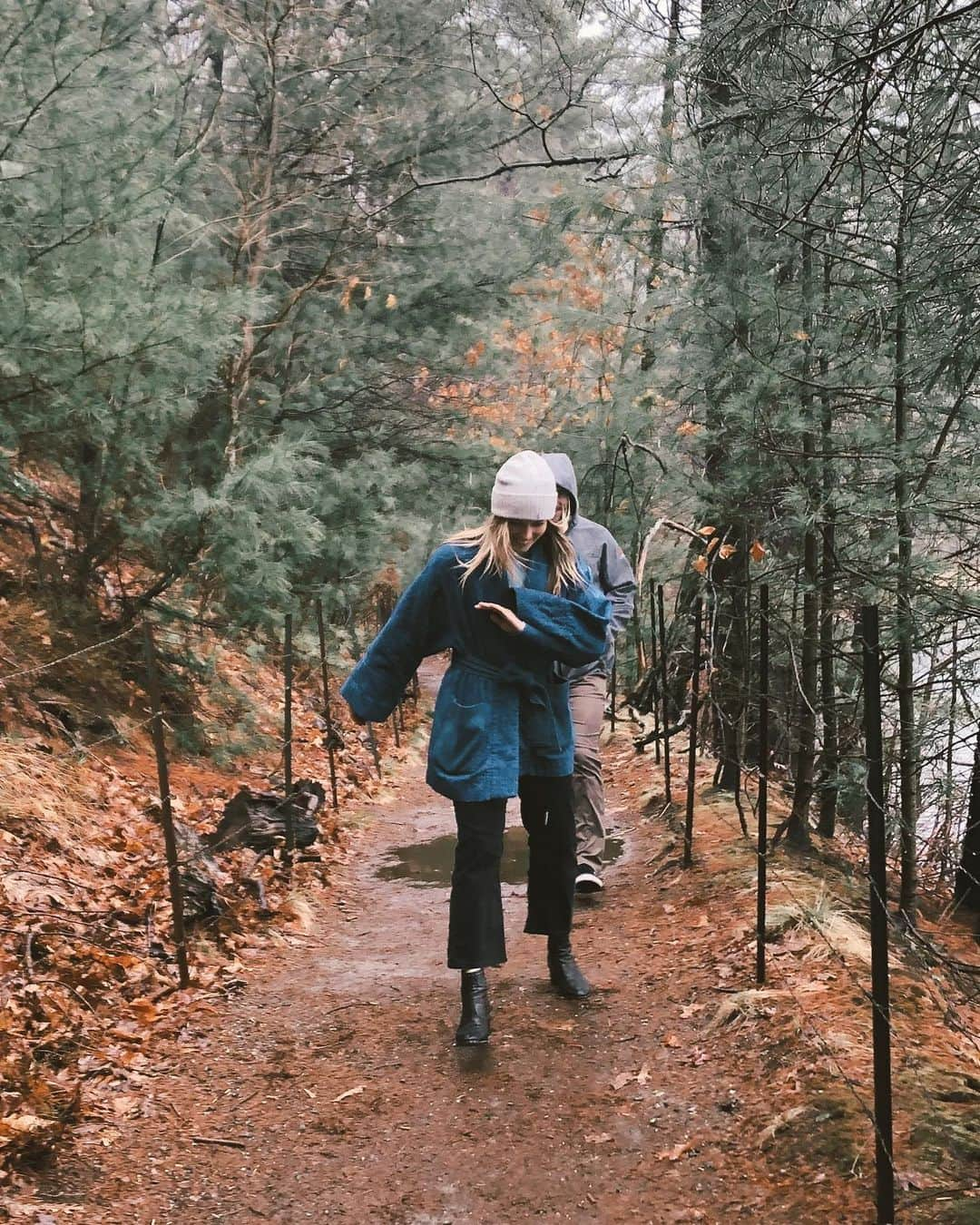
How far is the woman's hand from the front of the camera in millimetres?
3510

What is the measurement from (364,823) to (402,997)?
11.4 feet

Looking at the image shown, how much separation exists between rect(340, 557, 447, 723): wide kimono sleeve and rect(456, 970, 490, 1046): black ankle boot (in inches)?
40.8

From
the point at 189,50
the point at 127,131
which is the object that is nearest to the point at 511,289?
the point at 189,50

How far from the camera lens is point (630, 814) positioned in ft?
25.0

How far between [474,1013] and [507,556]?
170cm

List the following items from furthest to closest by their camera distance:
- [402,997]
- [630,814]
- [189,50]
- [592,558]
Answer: [189,50] → [630,814] → [592,558] → [402,997]

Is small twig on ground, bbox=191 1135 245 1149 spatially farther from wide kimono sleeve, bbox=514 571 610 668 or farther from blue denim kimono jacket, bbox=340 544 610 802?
wide kimono sleeve, bbox=514 571 610 668

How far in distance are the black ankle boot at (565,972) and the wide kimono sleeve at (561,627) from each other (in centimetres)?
123

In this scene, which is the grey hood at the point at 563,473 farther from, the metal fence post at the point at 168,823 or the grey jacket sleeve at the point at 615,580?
the metal fence post at the point at 168,823

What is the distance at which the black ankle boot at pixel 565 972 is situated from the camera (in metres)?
4.14

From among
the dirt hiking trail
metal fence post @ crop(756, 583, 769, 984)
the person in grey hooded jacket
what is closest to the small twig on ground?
the dirt hiking trail

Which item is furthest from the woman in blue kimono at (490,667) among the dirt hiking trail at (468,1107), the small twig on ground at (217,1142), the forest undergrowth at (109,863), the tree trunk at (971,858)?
the tree trunk at (971,858)

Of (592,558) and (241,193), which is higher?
(241,193)

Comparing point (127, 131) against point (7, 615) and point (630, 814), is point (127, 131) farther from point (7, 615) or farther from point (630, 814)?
point (630, 814)
